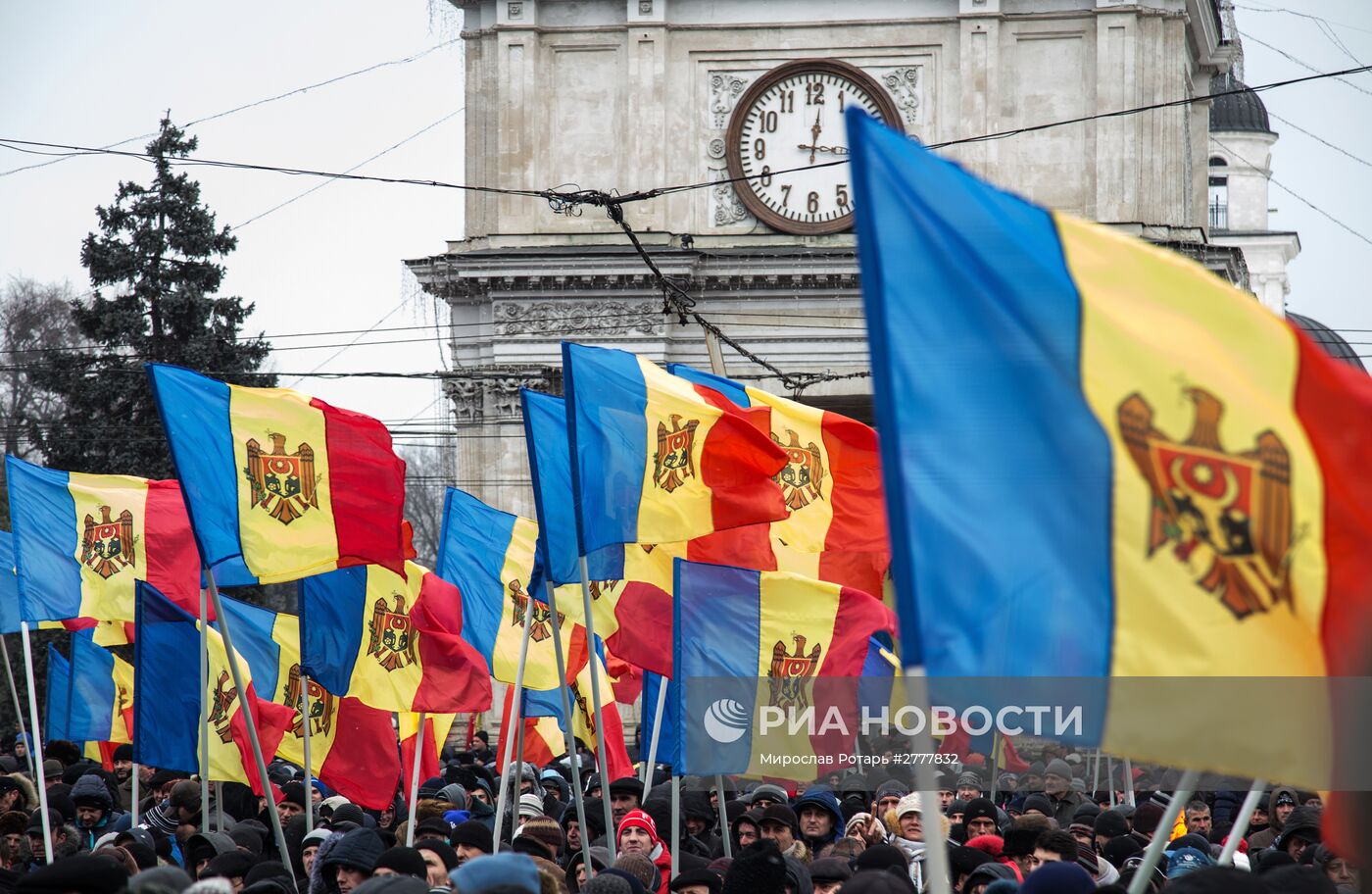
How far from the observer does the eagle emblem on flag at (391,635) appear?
48.1 ft

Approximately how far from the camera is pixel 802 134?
3447cm

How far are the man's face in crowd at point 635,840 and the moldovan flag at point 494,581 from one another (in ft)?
17.2

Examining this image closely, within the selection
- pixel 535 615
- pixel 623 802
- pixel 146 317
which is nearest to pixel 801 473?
pixel 535 615

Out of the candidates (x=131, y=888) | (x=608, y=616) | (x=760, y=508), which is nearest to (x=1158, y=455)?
(x=131, y=888)

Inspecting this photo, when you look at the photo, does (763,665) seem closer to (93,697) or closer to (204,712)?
(204,712)

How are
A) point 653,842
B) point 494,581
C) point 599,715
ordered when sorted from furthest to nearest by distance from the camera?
point 494,581, point 599,715, point 653,842

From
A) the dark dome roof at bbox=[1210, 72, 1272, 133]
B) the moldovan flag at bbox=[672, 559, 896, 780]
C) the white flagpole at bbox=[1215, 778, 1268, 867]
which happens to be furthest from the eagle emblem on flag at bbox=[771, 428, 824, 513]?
the dark dome roof at bbox=[1210, 72, 1272, 133]

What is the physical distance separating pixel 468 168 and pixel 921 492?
30.6 metres

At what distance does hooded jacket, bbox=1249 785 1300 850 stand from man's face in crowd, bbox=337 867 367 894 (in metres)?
6.91

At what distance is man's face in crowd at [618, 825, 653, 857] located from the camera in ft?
37.6

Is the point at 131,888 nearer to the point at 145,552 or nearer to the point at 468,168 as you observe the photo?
the point at 145,552

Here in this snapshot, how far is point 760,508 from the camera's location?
1294cm

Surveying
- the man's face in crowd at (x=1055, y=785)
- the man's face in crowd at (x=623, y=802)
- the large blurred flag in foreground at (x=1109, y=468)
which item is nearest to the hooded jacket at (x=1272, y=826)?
the man's face in crowd at (x=1055, y=785)

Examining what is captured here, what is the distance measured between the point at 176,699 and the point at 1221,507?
405 inches
